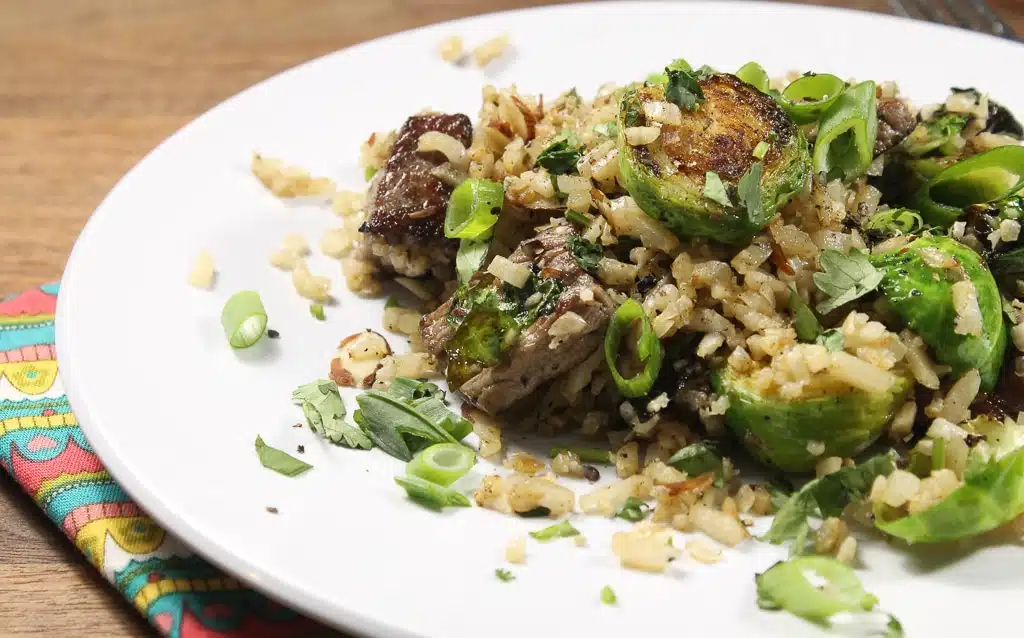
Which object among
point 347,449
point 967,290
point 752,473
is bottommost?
point 752,473

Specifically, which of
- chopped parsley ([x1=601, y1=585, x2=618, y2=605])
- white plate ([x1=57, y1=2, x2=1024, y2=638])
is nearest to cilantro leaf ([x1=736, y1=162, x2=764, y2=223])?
white plate ([x1=57, y1=2, x2=1024, y2=638])

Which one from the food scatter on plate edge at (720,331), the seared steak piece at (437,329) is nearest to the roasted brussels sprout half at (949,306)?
the food scatter on plate edge at (720,331)

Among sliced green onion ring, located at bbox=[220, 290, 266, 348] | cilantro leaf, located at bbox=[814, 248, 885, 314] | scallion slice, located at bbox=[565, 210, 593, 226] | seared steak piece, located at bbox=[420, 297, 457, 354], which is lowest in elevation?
seared steak piece, located at bbox=[420, 297, 457, 354]

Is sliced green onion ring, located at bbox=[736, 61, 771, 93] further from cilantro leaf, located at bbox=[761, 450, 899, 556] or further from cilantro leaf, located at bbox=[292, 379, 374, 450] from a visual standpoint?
cilantro leaf, located at bbox=[292, 379, 374, 450]

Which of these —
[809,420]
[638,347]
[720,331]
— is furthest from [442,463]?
[809,420]

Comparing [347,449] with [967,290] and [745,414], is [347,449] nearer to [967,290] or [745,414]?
[745,414]

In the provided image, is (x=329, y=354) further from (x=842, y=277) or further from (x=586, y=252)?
(x=842, y=277)

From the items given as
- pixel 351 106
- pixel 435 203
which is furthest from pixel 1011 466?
pixel 351 106
